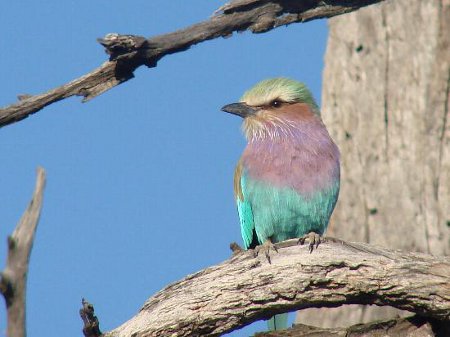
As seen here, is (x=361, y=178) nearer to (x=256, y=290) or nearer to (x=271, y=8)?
(x=271, y=8)

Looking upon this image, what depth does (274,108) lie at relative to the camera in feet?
25.4

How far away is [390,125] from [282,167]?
407 centimetres

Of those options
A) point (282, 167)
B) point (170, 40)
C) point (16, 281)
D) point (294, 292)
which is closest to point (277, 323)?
point (294, 292)

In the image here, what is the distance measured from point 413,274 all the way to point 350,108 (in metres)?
5.41

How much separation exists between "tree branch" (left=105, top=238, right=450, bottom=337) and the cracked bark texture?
178 inches

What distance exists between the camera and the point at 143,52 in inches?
261

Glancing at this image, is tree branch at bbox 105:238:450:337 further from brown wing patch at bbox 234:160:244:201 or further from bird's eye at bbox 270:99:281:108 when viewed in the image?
bird's eye at bbox 270:99:281:108

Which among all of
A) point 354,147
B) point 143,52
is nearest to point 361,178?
point 354,147

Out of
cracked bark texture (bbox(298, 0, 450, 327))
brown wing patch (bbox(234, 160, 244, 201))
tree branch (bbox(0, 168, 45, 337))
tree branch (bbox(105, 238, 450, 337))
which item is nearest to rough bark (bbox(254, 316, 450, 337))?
tree branch (bbox(105, 238, 450, 337))

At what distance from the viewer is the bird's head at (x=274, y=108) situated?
762 cm

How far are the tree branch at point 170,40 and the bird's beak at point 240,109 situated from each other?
2.04 ft

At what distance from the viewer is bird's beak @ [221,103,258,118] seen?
765 centimetres

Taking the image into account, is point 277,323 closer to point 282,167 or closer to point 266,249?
point 266,249

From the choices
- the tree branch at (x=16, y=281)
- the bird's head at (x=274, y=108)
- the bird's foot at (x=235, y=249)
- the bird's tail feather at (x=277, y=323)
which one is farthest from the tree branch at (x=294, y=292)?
the bird's head at (x=274, y=108)
